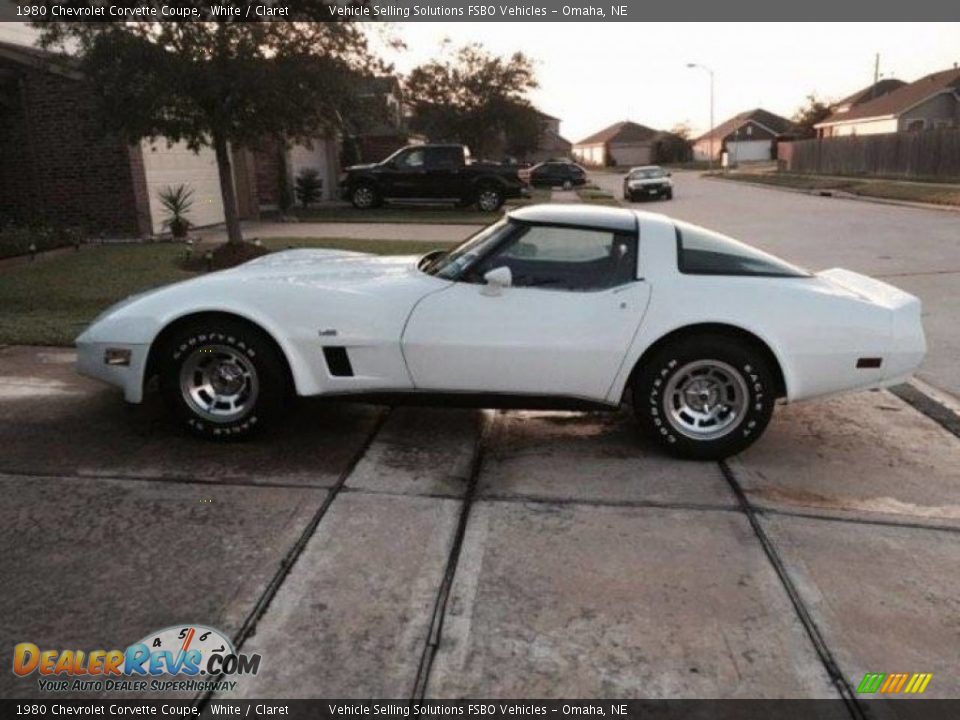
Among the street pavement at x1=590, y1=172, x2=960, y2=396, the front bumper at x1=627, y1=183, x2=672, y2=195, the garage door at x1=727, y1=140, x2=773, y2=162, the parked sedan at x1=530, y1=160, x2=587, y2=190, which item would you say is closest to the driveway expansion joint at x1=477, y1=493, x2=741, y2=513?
the street pavement at x1=590, y1=172, x2=960, y2=396

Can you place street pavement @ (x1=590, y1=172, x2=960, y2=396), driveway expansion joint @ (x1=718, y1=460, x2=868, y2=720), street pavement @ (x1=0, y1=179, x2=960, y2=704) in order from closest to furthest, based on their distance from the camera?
driveway expansion joint @ (x1=718, y1=460, x2=868, y2=720), street pavement @ (x1=0, y1=179, x2=960, y2=704), street pavement @ (x1=590, y1=172, x2=960, y2=396)

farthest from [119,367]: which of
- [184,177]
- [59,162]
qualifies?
[184,177]

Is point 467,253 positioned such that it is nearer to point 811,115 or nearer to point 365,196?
point 365,196

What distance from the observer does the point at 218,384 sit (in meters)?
4.31

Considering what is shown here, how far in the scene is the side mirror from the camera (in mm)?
4023

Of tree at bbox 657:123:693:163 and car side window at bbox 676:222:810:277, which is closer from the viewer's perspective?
car side window at bbox 676:222:810:277

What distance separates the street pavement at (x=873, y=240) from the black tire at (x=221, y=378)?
4560 millimetres

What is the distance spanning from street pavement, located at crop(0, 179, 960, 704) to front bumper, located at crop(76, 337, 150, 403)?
31cm

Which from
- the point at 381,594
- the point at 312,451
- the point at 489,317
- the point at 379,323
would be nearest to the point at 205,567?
the point at 381,594

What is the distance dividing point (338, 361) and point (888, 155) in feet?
133

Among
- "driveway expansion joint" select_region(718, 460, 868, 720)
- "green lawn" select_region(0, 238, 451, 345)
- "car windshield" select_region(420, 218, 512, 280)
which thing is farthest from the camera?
"green lawn" select_region(0, 238, 451, 345)

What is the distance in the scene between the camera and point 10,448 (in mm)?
4172

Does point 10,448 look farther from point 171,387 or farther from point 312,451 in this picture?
point 312,451

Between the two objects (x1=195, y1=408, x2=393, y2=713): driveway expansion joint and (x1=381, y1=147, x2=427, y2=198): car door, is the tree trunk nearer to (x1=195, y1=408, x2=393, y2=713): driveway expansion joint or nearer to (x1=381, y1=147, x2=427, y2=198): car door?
(x1=195, y1=408, x2=393, y2=713): driveway expansion joint
